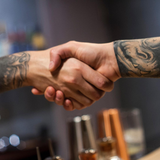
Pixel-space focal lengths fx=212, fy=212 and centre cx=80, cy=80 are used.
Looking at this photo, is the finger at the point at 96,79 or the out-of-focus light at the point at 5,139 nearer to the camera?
the finger at the point at 96,79

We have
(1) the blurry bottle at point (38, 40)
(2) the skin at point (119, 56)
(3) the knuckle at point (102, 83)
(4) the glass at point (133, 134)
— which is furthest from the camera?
(1) the blurry bottle at point (38, 40)

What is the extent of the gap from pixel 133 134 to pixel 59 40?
1.44 m

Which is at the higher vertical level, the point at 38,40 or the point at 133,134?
the point at 38,40

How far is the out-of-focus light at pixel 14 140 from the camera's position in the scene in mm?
1917

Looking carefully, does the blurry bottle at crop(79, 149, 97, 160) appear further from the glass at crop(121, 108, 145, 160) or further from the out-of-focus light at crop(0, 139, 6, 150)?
the out-of-focus light at crop(0, 139, 6, 150)

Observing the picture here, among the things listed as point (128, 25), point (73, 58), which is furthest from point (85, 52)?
point (128, 25)

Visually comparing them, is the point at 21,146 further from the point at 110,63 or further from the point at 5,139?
the point at 110,63

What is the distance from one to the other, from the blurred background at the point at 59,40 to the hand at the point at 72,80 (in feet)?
2.83

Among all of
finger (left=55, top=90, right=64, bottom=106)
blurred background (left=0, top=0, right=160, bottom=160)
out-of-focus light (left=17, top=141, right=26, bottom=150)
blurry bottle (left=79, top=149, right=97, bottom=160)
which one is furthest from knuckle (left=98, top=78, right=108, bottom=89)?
out-of-focus light (left=17, top=141, right=26, bottom=150)

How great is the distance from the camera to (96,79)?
1003 mm

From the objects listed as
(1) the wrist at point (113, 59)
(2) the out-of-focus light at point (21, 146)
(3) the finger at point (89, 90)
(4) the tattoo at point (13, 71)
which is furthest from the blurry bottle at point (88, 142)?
(2) the out-of-focus light at point (21, 146)

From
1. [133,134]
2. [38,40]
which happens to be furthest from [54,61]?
[38,40]

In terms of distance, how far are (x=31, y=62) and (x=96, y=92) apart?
36cm

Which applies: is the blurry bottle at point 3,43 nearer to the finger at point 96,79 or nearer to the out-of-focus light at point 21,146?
the out-of-focus light at point 21,146
